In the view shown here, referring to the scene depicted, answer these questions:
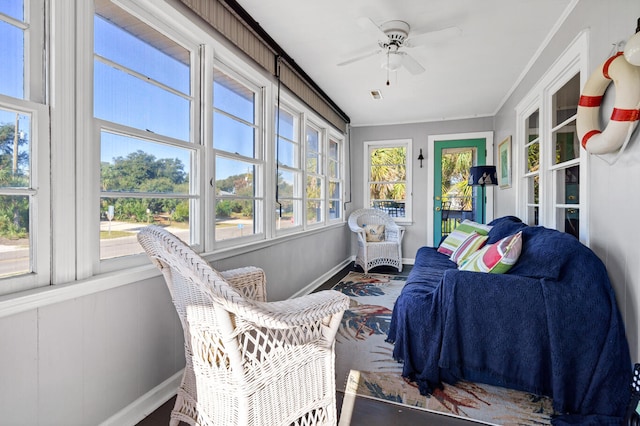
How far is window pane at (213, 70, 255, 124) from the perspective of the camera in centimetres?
239

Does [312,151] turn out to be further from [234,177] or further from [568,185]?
[568,185]

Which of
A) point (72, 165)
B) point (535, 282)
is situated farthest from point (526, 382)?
point (72, 165)

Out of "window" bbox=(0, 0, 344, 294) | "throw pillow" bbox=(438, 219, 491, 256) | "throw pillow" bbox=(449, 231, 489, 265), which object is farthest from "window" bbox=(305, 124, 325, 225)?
"throw pillow" bbox=(449, 231, 489, 265)

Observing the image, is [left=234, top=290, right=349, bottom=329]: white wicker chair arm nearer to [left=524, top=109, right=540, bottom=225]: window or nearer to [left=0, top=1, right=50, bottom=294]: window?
[left=0, top=1, right=50, bottom=294]: window

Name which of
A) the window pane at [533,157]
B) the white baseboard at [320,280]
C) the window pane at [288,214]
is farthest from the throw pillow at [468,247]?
the window pane at [288,214]

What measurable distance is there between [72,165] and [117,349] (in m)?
0.85

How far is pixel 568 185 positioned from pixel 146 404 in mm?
3167

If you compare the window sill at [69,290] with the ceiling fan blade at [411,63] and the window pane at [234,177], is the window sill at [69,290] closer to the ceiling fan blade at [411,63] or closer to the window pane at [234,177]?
the window pane at [234,177]

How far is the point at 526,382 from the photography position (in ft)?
5.50

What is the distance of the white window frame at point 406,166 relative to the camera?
18.1ft

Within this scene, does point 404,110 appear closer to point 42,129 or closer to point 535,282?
point 535,282

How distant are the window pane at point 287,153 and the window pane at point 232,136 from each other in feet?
1.76

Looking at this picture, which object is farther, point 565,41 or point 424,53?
point 424,53

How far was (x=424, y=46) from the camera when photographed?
288 cm
